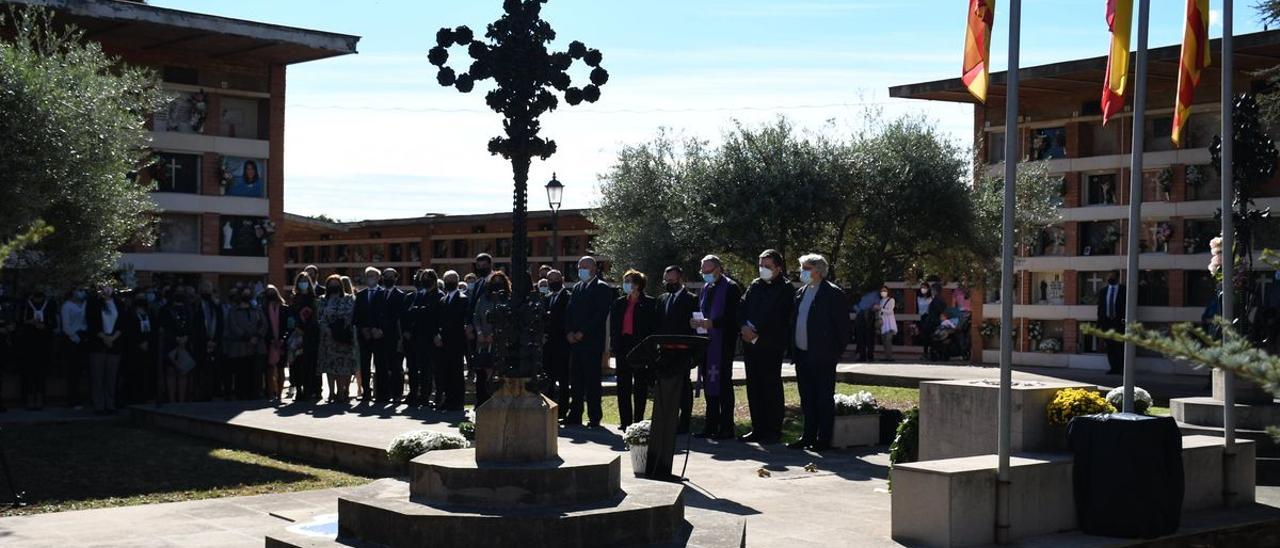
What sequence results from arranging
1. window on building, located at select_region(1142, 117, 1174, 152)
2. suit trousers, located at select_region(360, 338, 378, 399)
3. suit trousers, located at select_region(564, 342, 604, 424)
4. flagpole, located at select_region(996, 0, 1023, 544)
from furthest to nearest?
1. window on building, located at select_region(1142, 117, 1174, 152)
2. suit trousers, located at select_region(360, 338, 378, 399)
3. suit trousers, located at select_region(564, 342, 604, 424)
4. flagpole, located at select_region(996, 0, 1023, 544)

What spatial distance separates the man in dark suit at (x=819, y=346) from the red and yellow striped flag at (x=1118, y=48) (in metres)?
3.46

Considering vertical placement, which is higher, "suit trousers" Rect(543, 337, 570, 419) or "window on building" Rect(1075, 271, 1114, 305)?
"window on building" Rect(1075, 271, 1114, 305)

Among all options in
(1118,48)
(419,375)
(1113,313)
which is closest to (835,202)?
(1113,313)

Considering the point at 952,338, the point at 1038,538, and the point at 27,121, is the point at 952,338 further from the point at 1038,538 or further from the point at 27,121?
the point at 1038,538

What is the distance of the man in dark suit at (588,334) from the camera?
16453mm

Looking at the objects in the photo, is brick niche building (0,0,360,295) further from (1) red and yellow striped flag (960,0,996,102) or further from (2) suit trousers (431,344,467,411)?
(1) red and yellow striped flag (960,0,996,102)

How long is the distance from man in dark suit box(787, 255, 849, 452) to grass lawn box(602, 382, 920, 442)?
892 millimetres

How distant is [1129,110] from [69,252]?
2099 cm

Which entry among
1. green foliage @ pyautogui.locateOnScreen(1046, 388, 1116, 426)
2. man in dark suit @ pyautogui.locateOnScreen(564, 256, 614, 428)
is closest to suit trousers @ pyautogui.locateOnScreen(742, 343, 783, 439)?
man in dark suit @ pyautogui.locateOnScreen(564, 256, 614, 428)

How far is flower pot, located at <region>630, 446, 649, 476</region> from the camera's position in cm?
1135

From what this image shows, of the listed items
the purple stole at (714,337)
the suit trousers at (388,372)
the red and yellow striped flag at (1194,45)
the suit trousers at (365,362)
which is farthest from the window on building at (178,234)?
the red and yellow striped flag at (1194,45)

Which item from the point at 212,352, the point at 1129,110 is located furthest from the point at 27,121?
the point at 1129,110

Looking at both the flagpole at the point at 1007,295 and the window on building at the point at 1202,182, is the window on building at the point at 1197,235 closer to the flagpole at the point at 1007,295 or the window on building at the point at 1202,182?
the window on building at the point at 1202,182

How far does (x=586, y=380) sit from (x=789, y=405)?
4327 mm
